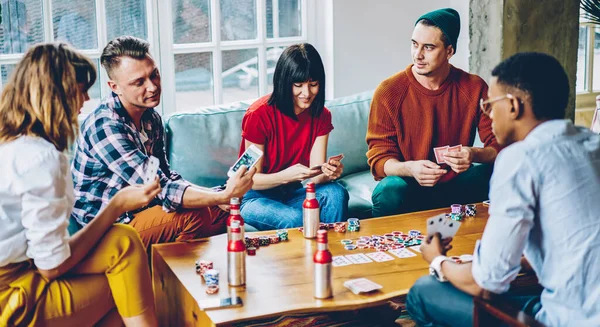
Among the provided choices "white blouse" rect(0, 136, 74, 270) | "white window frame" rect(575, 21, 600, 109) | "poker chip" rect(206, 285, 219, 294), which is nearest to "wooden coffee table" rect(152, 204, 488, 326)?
"poker chip" rect(206, 285, 219, 294)

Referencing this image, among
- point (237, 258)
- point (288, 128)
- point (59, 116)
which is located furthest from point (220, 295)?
point (288, 128)

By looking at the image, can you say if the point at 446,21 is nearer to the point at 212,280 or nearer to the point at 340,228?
the point at 340,228

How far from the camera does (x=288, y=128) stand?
3.63m

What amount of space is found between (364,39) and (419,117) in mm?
1233

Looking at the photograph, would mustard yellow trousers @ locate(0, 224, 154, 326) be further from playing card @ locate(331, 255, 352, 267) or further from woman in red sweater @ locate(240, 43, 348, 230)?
woman in red sweater @ locate(240, 43, 348, 230)

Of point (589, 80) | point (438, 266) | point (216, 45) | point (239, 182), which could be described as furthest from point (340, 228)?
point (589, 80)

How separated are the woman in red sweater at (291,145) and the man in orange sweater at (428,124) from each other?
0.87 feet

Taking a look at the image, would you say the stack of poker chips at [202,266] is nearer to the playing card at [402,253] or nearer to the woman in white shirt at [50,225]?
the woman in white shirt at [50,225]

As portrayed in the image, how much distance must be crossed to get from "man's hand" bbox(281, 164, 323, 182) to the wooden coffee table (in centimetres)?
38

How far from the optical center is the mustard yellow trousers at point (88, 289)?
7.52 feet

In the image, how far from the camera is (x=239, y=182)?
10.0 feet

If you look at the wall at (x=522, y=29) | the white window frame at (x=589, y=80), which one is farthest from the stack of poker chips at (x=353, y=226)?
the white window frame at (x=589, y=80)

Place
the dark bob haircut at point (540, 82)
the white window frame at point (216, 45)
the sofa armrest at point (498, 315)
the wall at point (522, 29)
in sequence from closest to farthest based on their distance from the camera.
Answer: the sofa armrest at point (498, 315)
the dark bob haircut at point (540, 82)
the white window frame at point (216, 45)
the wall at point (522, 29)

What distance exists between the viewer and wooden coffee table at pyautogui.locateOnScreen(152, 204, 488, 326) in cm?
231
